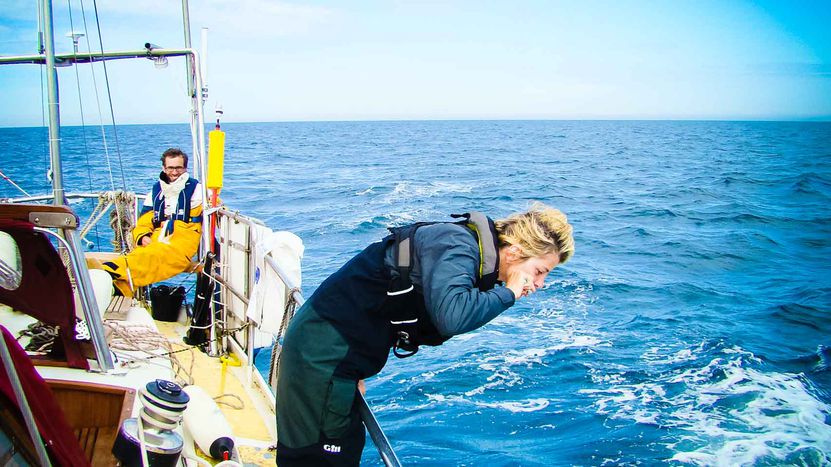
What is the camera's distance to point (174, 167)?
19.1ft

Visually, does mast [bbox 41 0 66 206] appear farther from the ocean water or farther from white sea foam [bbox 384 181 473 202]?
white sea foam [bbox 384 181 473 202]

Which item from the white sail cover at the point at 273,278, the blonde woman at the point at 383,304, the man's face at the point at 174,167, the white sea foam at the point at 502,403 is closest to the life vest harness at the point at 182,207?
the man's face at the point at 174,167

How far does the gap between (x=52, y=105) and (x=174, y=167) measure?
5.87 feet

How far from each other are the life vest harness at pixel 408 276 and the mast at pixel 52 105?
3199 millimetres

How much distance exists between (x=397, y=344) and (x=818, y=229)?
76.0 ft

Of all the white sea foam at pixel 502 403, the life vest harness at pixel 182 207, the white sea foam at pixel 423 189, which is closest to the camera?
the life vest harness at pixel 182 207

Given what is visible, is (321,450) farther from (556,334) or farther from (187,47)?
(556,334)

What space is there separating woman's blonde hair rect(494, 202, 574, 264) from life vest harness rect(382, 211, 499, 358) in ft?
0.24

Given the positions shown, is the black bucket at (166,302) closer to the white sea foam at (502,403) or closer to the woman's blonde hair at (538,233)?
the white sea foam at (502,403)

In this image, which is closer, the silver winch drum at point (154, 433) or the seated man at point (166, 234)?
the silver winch drum at point (154, 433)

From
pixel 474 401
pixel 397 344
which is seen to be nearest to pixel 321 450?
pixel 397 344

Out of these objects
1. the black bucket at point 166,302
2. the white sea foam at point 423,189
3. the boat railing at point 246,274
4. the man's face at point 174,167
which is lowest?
the white sea foam at point 423,189

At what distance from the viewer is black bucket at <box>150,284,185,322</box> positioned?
5828mm

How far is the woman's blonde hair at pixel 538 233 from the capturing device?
1972mm
